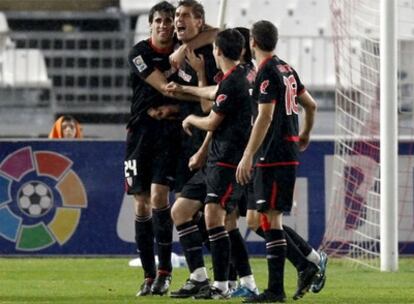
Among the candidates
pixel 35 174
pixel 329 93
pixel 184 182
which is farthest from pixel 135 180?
pixel 329 93

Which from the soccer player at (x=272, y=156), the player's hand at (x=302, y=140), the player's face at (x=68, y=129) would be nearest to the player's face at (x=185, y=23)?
the soccer player at (x=272, y=156)

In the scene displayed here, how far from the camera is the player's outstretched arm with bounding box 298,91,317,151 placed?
30.6 ft

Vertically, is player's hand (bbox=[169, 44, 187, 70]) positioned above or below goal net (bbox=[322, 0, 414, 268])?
above

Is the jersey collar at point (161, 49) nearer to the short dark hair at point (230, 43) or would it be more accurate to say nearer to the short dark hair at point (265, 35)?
the short dark hair at point (230, 43)

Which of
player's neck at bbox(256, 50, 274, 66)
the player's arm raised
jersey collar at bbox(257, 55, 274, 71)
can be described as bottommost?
the player's arm raised

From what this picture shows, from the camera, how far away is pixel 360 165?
1466 cm

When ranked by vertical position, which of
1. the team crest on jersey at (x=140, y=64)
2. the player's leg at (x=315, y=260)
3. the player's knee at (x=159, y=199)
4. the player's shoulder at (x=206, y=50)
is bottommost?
the player's leg at (x=315, y=260)

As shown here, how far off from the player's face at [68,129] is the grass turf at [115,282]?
8.14 feet

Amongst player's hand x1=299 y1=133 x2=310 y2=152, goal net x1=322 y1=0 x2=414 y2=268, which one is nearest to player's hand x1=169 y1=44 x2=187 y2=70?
player's hand x1=299 y1=133 x2=310 y2=152

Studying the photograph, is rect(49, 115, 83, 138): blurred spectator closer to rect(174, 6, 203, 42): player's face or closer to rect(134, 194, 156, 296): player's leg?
rect(134, 194, 156, 296): player's leg

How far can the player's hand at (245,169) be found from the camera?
28.3ft

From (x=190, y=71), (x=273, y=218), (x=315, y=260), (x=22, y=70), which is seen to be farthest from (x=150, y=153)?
(x=22, y=70)

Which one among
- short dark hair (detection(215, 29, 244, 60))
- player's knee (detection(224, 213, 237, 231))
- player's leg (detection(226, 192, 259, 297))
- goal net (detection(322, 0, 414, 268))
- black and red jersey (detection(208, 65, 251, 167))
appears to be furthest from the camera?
goal net (detection(322, 0, 414, 268))

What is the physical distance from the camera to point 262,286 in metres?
11.0
